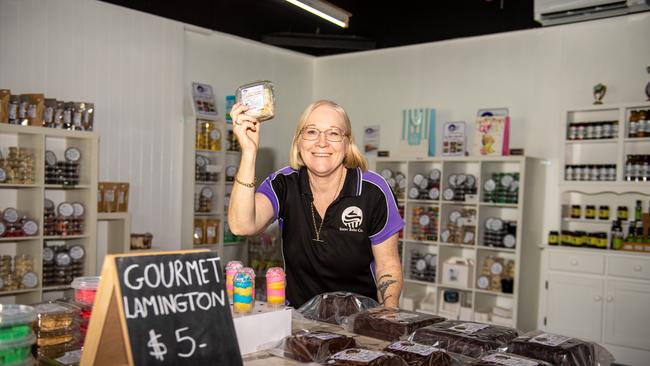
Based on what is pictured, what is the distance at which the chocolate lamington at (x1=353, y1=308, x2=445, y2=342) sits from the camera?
173 cm

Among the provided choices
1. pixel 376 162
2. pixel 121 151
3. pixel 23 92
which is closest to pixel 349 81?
pixel 376 162

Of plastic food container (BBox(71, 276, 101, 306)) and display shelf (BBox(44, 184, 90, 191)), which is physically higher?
display shelf (BBox(44, 184, 90, 191))

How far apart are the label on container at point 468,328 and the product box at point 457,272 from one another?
4537 mm

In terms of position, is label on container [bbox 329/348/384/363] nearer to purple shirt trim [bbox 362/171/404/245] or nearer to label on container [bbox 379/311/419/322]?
label on container [bbox 379/311/419/322]

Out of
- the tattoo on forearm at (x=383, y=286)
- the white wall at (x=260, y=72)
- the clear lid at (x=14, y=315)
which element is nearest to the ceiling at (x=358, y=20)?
the white wall at (x=260, y=72)

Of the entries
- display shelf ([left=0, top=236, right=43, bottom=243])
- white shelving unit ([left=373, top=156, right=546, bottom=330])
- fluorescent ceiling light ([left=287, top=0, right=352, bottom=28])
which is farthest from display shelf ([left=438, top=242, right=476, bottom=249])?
display shelf ([left=0, top=236, right=43, bottom=243])

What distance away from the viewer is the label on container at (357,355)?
1.39 meters

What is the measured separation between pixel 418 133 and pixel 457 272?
1.76 meters

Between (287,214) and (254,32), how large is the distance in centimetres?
522

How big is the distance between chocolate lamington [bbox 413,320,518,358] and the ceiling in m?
4.83

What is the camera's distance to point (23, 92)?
16.8ft

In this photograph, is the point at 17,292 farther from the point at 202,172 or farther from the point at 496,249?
the point at 496,249

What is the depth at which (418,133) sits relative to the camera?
681 centimetres

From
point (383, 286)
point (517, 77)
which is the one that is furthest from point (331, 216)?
point (517, 77)
